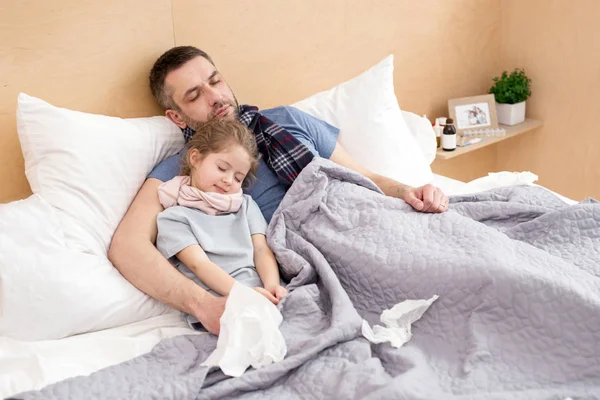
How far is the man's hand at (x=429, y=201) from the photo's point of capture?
1522 mm

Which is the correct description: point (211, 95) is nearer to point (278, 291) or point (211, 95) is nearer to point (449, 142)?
point (278, 291)

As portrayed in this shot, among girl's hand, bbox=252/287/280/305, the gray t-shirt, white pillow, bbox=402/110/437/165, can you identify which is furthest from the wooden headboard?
girl's hand, bbox=252/287/280/305

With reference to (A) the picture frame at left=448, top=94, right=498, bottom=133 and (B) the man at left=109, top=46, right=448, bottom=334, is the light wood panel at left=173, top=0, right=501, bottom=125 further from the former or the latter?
(B) the man at left=109, top=46, right=448, bottom=334

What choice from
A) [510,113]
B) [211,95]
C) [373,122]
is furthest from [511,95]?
[211,95]

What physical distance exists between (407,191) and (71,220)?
2.85 feet

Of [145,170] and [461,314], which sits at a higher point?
[145,170]

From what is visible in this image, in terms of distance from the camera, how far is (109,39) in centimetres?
169

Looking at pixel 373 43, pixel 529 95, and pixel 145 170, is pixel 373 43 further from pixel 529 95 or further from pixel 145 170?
pixel 145 170

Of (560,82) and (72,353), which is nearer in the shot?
(72,353)

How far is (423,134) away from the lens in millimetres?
2322

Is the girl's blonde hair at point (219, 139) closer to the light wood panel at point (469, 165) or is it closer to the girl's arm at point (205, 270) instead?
the girl's arm at point (205, 270)

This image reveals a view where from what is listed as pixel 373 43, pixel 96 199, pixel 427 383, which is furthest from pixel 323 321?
pixel 373 43

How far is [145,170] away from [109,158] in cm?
11

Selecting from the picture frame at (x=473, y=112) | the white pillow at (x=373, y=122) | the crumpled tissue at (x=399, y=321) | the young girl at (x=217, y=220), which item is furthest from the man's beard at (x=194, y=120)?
the picture frame at (x=473, y=112)
